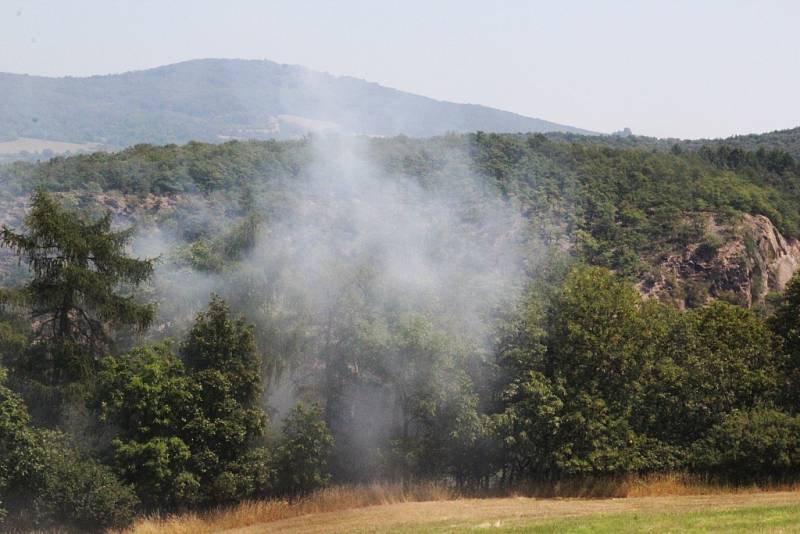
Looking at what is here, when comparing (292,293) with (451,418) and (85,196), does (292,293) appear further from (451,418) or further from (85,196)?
(85,196)

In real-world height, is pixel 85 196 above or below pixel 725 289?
above

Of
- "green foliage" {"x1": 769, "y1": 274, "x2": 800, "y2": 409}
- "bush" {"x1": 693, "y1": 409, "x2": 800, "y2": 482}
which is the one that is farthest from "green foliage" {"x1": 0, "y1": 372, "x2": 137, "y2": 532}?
"green foliage" {"x1": 769, "y1": 274, "x2": 800, "y2": 409}

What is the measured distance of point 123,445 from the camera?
63.2 ft

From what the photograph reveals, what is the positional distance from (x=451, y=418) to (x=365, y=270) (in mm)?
5441

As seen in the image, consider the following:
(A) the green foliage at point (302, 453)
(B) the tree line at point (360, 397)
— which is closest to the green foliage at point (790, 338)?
(B) the tree line at point (360, 397)

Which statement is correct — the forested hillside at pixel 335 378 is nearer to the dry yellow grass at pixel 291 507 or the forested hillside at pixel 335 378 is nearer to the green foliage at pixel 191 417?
the green foliage at pixel 191 417

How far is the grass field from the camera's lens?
14703 millimetres

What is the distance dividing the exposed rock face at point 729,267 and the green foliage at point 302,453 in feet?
78.5

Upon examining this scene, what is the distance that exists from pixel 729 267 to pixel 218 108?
7022cm

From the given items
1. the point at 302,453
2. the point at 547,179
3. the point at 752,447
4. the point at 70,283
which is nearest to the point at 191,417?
the point at 302,453

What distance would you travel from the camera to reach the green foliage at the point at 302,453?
20.8 meters

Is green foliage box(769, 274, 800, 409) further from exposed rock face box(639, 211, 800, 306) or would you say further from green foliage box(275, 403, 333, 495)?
exposed rock face box(639, 211, 800, 306)

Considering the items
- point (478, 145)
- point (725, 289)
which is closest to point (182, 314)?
point (725, 289)

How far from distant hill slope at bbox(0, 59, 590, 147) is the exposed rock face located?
2570 cm
